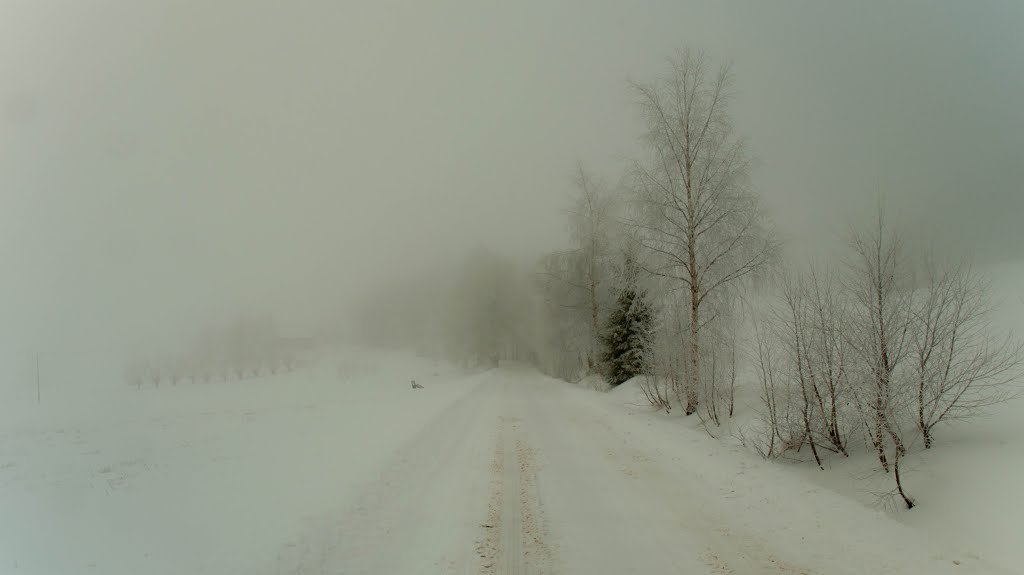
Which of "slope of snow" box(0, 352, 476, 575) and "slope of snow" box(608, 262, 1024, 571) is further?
"slope of snow" box(0, 352, 476, 575)

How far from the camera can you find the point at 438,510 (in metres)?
5.48

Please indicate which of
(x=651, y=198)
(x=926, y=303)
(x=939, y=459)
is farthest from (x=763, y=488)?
(x=651, y=198)

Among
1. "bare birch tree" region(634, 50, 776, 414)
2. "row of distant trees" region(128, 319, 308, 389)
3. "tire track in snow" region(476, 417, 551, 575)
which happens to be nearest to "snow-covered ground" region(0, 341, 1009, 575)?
"tire track in snow" region(476, 417, 551, 575)

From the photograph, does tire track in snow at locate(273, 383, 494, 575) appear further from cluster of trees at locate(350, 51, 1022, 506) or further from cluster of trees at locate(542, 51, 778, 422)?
cluster of trees at locate(542, 51, 778, 422)

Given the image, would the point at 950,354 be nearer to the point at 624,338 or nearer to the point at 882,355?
the point at 882,355

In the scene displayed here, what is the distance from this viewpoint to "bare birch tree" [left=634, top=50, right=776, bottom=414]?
11.9 meters

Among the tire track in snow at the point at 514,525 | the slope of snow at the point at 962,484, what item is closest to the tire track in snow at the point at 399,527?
the tire track in snow at the point at 514,525

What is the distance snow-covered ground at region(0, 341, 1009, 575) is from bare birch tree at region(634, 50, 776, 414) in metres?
4.51

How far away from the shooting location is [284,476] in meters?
6.98

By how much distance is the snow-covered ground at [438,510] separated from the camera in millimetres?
4055

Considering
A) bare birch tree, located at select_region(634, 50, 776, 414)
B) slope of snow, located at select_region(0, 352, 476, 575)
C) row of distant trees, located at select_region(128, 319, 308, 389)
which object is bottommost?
row of distant trees, located at select_region(128, 319, 308, 389)

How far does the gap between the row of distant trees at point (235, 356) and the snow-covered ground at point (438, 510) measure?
5082 cm

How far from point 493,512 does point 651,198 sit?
9.69m

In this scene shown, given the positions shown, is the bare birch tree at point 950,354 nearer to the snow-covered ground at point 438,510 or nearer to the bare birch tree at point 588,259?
the snow-covered ground at point 438,510
